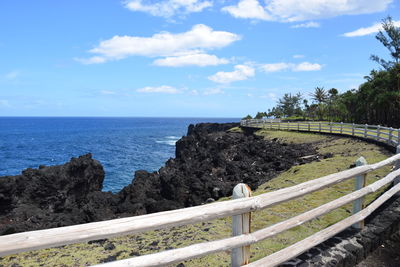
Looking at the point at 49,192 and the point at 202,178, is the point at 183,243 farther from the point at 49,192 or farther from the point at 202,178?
the point at 49,192

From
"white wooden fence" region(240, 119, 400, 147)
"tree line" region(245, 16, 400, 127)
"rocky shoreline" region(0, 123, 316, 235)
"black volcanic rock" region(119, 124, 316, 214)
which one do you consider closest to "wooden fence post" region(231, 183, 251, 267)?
"black volcanic rock" region(119, 124, 316, 214)

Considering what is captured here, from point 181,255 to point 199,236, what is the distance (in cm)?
379

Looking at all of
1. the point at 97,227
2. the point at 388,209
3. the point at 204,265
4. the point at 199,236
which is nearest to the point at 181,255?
the point at 97,227

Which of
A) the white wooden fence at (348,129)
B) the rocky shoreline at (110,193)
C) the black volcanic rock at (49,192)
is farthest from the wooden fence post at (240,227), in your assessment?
the white wooden fence at (348,129)

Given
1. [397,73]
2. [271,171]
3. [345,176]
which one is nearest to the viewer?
[345,176]

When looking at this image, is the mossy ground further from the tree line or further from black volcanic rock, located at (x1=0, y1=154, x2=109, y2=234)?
the tree line

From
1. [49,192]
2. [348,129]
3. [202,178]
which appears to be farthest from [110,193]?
[348,129]

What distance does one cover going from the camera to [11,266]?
19.0ft

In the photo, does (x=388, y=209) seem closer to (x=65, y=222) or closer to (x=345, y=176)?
(x=345, y=176)

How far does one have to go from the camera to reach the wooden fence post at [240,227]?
2.82 m

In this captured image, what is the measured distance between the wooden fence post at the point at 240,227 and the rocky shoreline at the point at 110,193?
770 centimetres

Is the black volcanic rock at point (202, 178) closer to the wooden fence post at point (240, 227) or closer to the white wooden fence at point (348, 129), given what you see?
the white wooden fence at point (348, 129)

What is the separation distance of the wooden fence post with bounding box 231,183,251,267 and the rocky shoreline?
25.3 ft

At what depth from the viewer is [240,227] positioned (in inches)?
111
